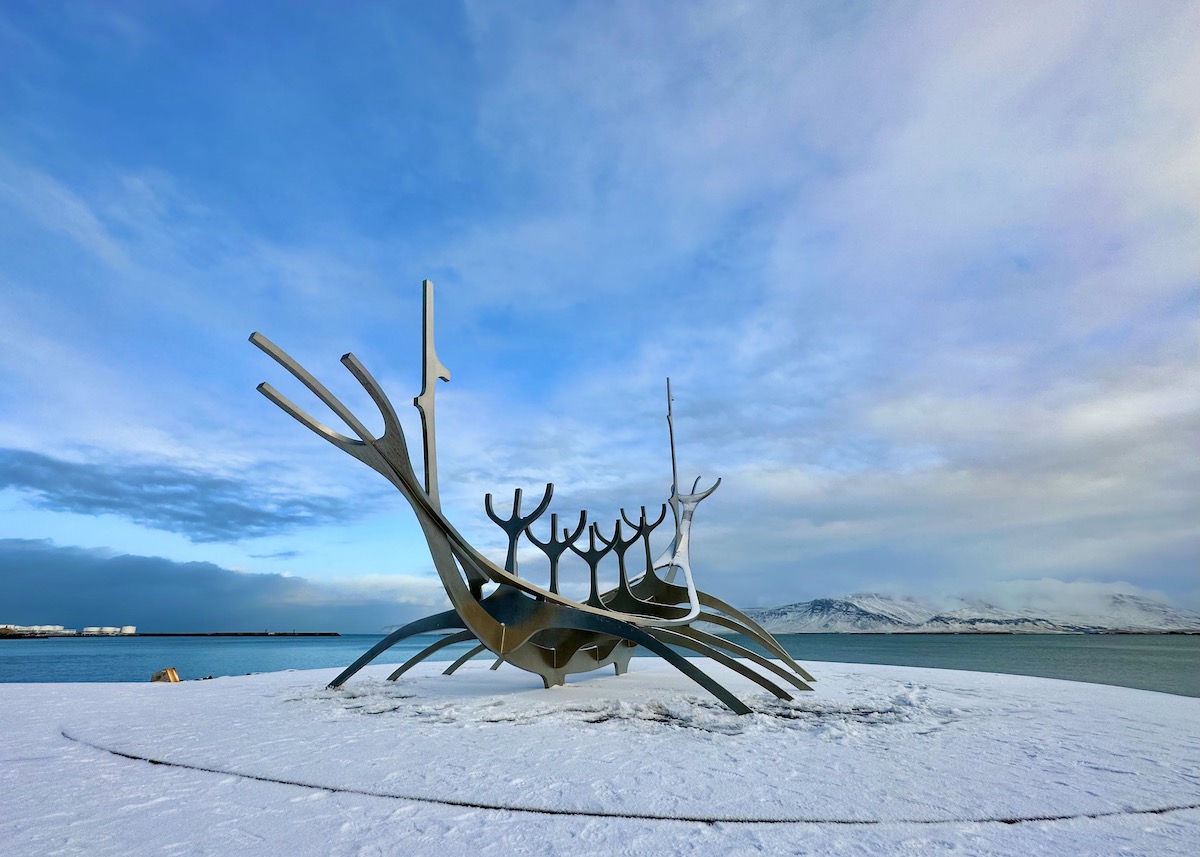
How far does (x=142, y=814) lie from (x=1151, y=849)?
23.1ft

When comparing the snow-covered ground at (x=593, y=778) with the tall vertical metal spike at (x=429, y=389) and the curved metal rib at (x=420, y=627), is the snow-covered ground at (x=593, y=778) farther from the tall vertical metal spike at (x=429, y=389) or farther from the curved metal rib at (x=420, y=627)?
the tall vertical metal spike at (x=429, y=389)

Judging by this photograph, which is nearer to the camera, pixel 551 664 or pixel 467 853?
pixel 467 853

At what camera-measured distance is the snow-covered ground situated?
441 cm

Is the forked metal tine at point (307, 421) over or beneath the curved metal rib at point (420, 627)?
over

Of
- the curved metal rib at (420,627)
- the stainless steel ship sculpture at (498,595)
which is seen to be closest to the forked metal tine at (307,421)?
the stainless steel ship sculpture at (498,595)

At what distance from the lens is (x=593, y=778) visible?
19.6 ft

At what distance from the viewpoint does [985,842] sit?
14.4 feet

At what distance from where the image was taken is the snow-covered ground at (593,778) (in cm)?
441

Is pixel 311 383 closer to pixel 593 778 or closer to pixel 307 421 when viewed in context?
pixel 307 421

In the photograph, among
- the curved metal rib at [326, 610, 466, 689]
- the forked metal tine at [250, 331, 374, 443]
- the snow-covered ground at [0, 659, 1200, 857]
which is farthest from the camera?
the curved metal rib at [326, 610, 466, 689]

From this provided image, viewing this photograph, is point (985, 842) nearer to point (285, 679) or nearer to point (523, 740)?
point (523, 740)

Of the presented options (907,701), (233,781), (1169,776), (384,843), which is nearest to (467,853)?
(384,843)

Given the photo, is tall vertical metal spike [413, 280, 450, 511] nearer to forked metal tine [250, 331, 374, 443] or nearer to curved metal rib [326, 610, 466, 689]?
forked metal tine [250, 331, 374, 443]

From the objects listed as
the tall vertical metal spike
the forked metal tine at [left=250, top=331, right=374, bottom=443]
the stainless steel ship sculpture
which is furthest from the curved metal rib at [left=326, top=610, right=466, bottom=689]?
the forked metal tine at [left=250, top=331, right=374, bottom=443]
